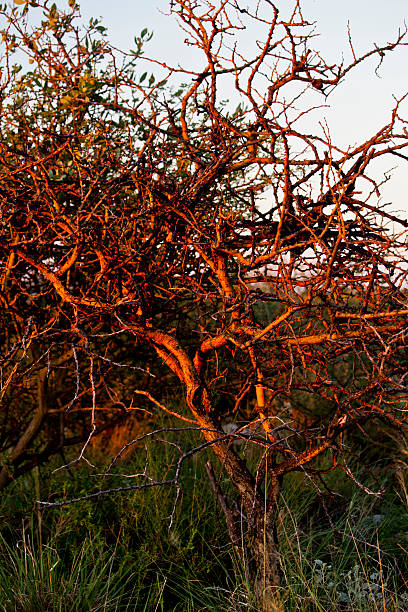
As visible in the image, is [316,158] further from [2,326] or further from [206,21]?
[2,326]

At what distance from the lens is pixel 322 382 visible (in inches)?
110

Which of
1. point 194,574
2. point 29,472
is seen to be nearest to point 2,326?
point 29,472

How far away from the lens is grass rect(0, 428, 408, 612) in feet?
9.55

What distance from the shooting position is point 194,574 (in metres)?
3.27

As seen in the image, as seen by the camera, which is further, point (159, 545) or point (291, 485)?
point (291, 485)

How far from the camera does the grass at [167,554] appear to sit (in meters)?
2.91

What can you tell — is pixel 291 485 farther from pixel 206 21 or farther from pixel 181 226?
pixel 206 21

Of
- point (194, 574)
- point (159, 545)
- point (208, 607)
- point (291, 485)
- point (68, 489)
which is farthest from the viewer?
point (291, 485)

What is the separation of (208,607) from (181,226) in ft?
6.14

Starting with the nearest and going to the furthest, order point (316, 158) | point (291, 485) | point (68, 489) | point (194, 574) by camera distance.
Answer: point (316, 158) < point (194, 574) < point (68, 489) < point (291, 485)

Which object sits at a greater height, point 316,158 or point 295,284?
point 316,158

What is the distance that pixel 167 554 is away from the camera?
3.55 m

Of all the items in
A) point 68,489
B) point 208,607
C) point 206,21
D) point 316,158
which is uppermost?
point 206,21

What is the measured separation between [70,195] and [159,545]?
2.09 meters
